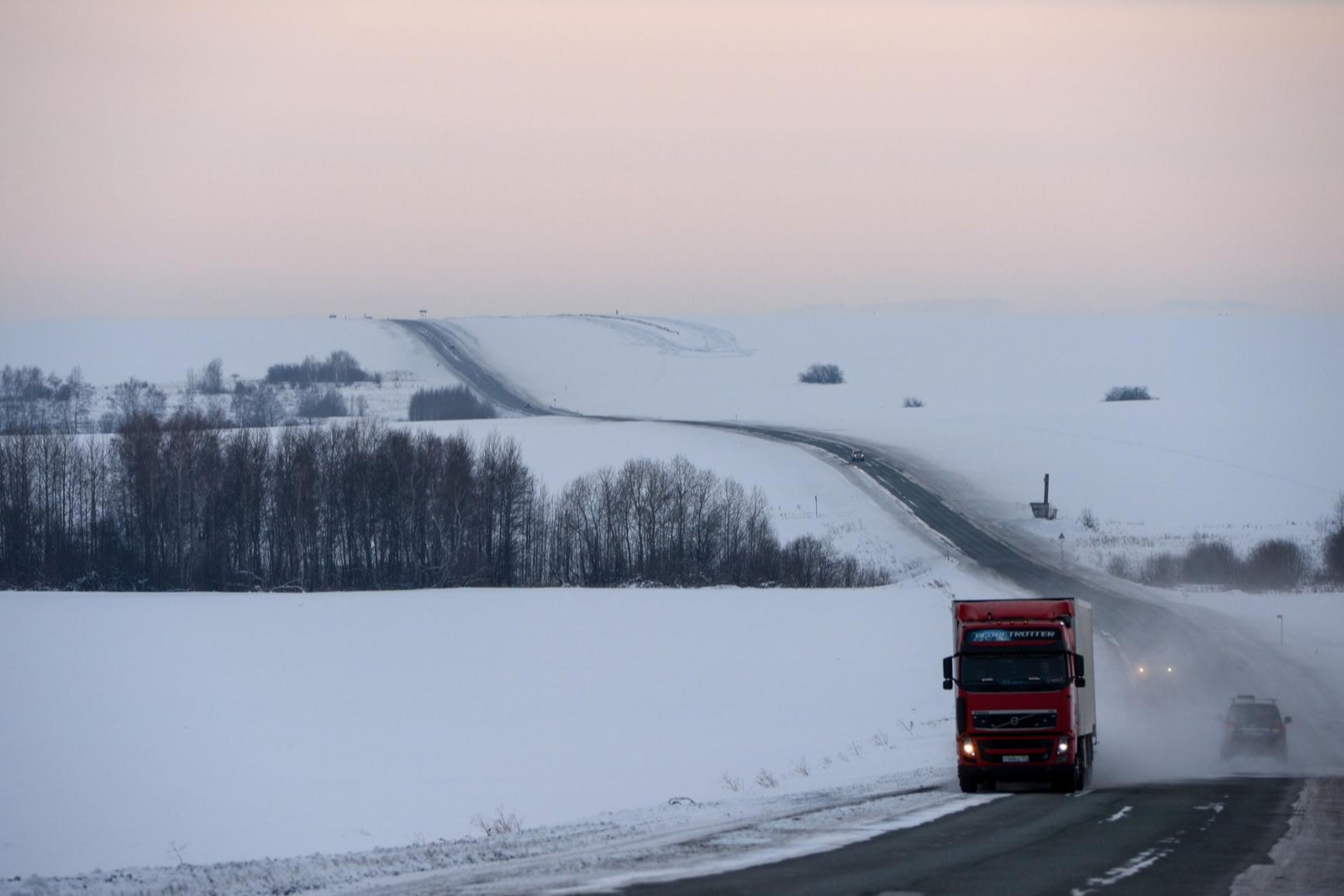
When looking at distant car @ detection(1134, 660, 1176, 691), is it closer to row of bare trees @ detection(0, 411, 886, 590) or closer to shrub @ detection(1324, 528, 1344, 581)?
shrub @ detection(1324, 528, 1344, 581)

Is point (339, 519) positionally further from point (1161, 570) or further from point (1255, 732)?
point (1255, 732)

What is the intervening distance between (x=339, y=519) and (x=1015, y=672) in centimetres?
6822

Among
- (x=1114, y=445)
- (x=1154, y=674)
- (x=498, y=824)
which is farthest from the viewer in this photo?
(x=1114, y=445)

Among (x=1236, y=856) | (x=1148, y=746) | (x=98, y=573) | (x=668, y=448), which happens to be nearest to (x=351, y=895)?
(x=1236, y=856)

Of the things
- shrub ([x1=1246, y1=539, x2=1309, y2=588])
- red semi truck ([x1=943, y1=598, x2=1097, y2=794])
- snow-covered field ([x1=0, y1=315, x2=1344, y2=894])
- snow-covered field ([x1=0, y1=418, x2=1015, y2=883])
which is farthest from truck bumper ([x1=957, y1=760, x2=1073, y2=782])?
shrub ([x1=1246, y1=539, x2=1309, y2=588])

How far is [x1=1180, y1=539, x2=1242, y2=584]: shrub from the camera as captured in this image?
7612 centimetres

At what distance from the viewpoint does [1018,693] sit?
24812 mm

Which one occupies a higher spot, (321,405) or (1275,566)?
(321,405)

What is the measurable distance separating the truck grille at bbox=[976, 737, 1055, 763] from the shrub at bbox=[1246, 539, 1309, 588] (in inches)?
2192

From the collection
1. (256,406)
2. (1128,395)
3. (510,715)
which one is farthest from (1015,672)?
(256,406)

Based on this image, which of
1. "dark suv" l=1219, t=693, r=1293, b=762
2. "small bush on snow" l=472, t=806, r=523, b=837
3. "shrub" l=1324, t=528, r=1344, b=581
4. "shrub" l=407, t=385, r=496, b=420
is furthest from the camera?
"shrub" l=407, t=385, r=496, b=420

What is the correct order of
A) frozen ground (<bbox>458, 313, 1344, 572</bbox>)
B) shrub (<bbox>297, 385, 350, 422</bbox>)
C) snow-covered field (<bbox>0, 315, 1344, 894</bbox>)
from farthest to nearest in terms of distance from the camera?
shrub (<bbox>297, 385, 350, 422</bbox>)
frozen ground (<bbox>458, 313, 1344, 572</bbox>)
snow-covered field (<bbox>0, 315, 1344, 894</bbox>)

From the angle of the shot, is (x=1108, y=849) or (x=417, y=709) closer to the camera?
(x=1108, y=849)

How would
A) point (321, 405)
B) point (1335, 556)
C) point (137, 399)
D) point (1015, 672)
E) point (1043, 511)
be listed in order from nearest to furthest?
point (1015, 672)
point (1335, 556)
point (1043, 511)
point (321, 405)
point (137, 399)
